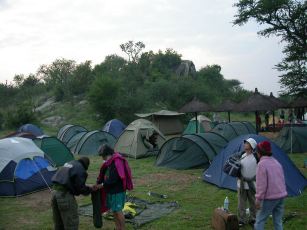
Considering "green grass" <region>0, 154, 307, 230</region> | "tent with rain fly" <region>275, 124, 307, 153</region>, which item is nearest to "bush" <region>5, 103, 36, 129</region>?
"green grass" <region>0, 154, 307, 230</region>

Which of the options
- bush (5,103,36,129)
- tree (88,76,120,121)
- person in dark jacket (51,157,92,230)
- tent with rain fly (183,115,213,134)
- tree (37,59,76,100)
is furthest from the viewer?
tree (37,59,76,100)

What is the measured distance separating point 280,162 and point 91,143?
36.8ft

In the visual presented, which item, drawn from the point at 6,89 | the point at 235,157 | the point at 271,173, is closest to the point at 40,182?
the point at 235,157

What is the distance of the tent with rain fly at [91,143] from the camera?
18.6 metres

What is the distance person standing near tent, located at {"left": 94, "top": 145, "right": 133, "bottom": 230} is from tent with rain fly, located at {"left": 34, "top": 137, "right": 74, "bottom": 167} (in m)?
8.97

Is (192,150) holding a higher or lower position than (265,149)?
lower

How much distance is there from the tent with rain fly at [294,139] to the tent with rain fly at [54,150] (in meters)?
9.61

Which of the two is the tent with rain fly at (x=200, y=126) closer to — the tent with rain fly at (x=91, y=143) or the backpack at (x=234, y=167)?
→ the tent with rain fly at (x=91, y=143)

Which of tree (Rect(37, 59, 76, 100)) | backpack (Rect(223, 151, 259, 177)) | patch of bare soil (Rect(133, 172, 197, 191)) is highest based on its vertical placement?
tree (Rect(37, 59, 76, 100))

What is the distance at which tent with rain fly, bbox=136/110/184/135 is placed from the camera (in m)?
26.7

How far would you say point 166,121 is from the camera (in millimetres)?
27578

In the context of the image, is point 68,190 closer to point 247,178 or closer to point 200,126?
point 247,178

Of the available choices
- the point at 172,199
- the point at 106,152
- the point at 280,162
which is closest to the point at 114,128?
the point at 172,199

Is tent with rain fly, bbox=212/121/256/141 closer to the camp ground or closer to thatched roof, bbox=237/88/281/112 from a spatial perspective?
thatched roof, bbox=237/88/281/112
